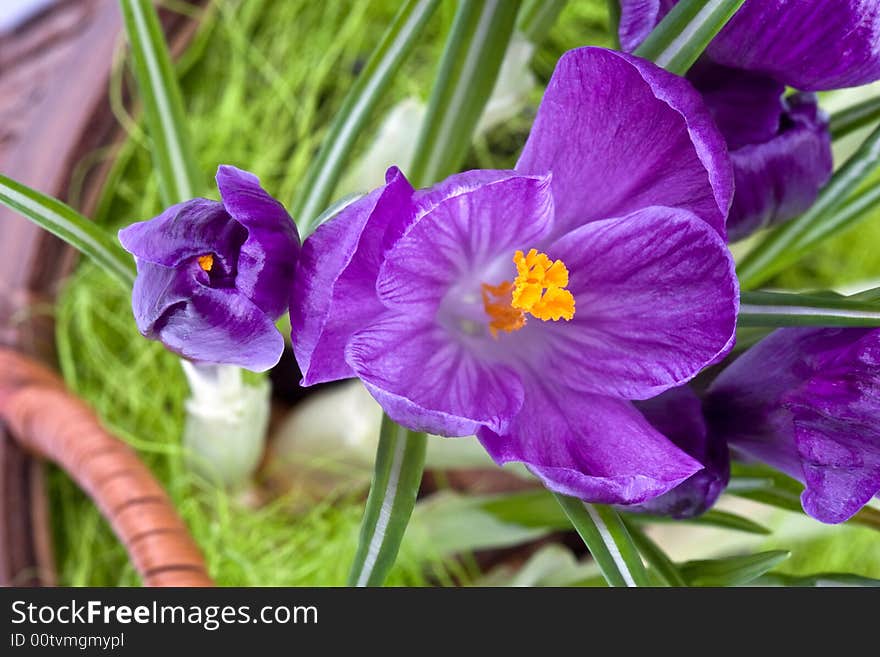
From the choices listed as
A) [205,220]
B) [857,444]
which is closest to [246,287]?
[205,220]

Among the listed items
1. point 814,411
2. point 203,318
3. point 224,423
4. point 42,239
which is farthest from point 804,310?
point 42,239

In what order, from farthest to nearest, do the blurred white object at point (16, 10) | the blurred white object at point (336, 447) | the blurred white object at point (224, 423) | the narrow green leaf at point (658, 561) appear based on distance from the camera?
the blurred white object at point (16, 10)
the blurred white object at point (336, 447)
the blurred white object at point (224, 423)
the narrow green leaf at point (658, 561)

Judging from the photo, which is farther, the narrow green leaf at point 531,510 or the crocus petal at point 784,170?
the narrow green leaf at point 531,510

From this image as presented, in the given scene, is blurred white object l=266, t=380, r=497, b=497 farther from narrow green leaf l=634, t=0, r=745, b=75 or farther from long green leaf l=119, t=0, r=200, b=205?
narrow green leaf l=634, t=0, r=745, b=75

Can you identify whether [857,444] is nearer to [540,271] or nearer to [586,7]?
[540,271]

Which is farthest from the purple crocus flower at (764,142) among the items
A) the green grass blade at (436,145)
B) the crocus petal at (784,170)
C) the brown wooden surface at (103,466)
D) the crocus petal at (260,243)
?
the brown wooden surface at (103,466)

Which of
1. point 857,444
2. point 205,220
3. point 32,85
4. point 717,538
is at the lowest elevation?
point 717,538

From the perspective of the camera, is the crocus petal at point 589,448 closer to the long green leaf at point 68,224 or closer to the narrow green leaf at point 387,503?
the narrow green leaf at point 387,503
